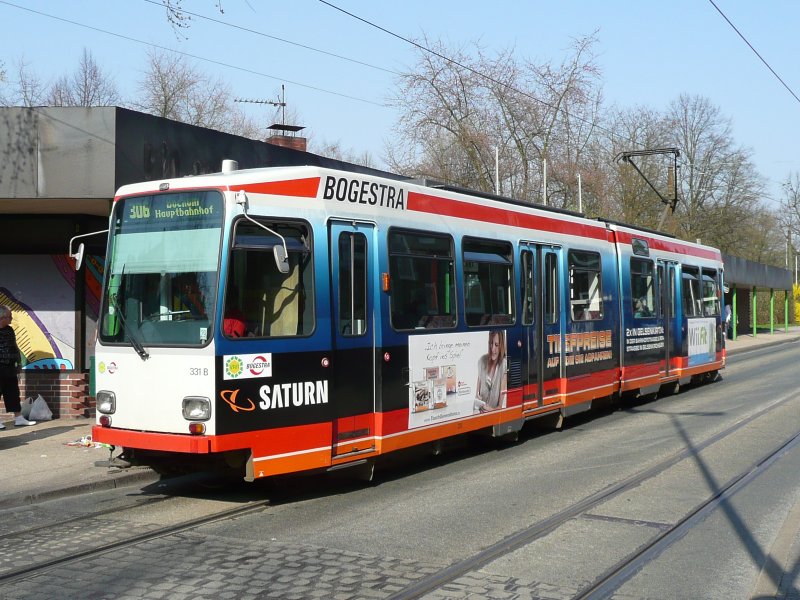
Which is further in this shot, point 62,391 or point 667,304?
point 667,304

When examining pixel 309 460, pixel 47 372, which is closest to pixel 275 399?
pixel 309 460

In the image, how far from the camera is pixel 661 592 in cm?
570

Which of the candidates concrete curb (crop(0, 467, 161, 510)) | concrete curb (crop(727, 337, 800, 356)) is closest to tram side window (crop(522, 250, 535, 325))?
concrete curb (crop(0, 467, 161, 510))

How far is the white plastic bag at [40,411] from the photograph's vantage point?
44.3 ft

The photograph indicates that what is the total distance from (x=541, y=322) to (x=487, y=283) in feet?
5.61

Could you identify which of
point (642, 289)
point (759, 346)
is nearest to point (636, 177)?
point (759, 346)

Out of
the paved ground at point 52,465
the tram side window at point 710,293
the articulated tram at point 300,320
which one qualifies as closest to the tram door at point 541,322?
the articulated tram at point 300,320

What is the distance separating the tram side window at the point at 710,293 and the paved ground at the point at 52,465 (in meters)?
13.5

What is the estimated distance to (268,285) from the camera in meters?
7.97

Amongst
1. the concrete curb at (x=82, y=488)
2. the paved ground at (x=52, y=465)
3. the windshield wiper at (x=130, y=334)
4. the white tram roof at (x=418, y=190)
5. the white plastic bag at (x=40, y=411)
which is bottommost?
the concrete curb at (x=82, y=488)

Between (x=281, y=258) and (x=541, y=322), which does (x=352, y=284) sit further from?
(x=541, y=322)

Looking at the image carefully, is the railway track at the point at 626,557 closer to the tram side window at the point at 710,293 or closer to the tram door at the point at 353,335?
the tram door at the point at 353,335

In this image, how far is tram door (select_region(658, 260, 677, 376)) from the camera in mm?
17328

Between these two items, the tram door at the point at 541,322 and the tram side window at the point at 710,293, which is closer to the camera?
the tram door at the point at 541,322
